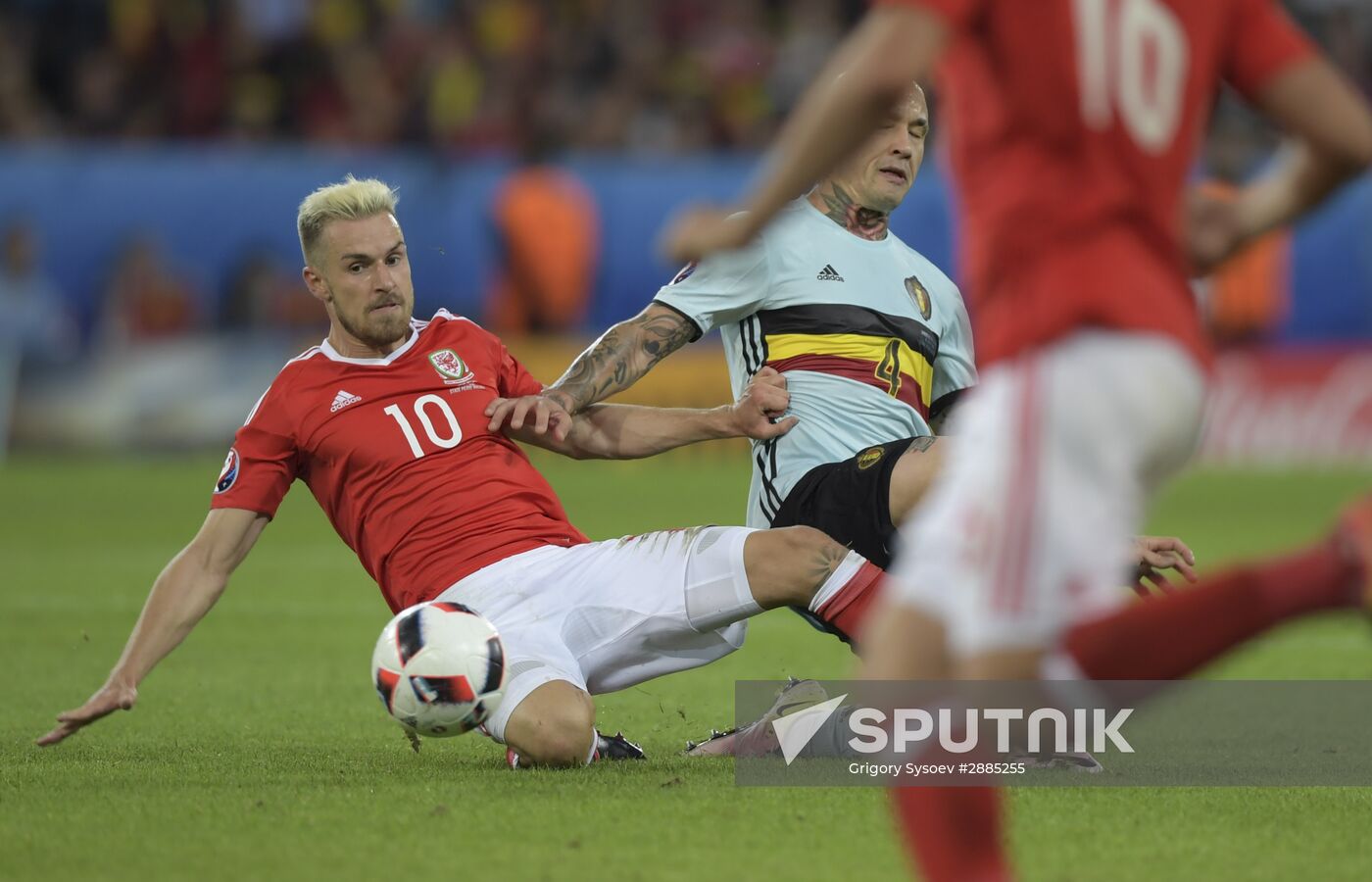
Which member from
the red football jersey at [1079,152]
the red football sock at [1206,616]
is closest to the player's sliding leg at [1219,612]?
the red football sock at [1206,616]

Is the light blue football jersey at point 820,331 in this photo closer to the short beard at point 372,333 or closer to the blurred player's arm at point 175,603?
the short beard at point 372,333

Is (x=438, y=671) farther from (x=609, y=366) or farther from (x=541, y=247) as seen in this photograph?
(x=541, y=247)

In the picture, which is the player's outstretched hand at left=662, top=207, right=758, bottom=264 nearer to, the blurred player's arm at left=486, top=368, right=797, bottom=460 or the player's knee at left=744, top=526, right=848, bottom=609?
the player's knee at left=744, top=526, right=848, bottom=609

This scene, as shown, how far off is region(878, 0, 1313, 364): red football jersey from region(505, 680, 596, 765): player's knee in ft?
7.81

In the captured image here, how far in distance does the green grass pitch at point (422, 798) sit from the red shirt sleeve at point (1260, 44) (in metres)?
0.98

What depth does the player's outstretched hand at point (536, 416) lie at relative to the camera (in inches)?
222

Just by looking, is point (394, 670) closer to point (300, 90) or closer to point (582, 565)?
point (582, 565)

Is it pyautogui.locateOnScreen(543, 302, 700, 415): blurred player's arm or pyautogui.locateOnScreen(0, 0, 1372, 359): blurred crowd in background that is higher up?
pyautogui.locateOnScreen(0, 0, 1372, 359): blurred crowd in background

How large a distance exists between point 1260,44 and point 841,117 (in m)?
0.78

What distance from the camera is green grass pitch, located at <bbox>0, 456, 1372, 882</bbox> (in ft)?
13.5

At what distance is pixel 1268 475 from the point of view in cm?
1683

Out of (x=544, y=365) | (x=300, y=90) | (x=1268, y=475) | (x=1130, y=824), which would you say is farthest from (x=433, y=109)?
(x=1130, y=824)

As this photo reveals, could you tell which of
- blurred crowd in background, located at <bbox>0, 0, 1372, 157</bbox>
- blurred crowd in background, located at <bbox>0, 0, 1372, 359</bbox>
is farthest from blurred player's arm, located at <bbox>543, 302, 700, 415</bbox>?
blurred crowd in background, located at <bbox>0, 0, 1372, 157</bbox>

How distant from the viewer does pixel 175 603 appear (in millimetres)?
5309
